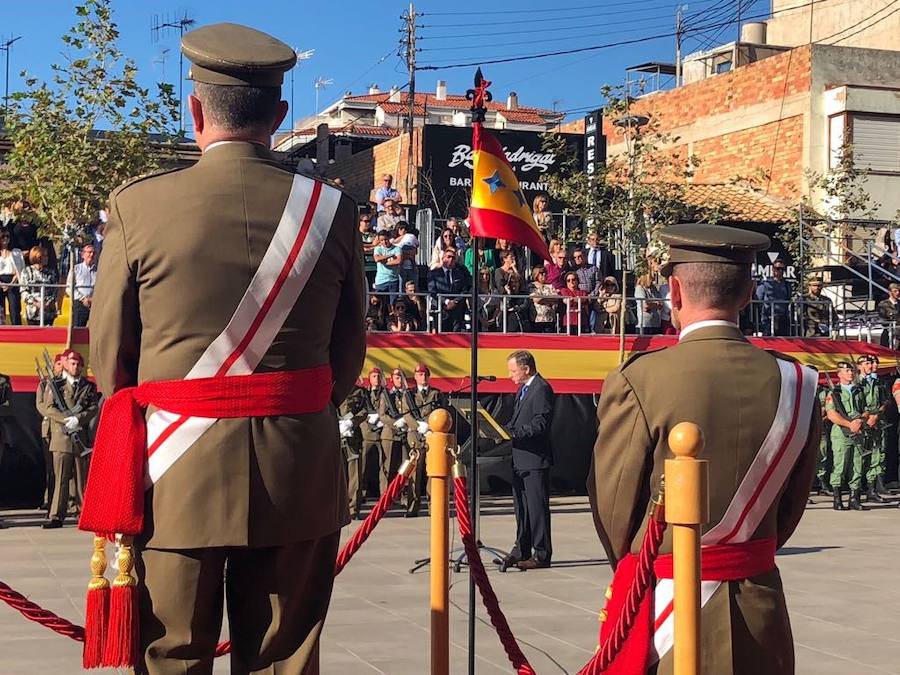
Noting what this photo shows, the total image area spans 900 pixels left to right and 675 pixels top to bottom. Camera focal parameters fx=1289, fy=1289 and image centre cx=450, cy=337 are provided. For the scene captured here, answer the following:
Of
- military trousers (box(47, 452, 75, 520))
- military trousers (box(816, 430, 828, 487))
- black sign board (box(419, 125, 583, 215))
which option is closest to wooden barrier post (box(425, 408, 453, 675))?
military trousers (box(47, 452, 75, 520))

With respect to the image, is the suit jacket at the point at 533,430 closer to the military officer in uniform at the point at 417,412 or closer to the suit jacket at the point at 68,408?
the military officer in uniform at the point at 417,412

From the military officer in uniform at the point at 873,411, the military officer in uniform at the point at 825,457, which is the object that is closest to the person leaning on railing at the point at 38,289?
the military officer in uniform at the point at 825,457

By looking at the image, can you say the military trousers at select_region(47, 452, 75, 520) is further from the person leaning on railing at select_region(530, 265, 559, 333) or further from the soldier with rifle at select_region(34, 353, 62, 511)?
the person leaning on railing at select_region(530, 265, 559, 333)

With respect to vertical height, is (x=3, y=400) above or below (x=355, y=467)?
above

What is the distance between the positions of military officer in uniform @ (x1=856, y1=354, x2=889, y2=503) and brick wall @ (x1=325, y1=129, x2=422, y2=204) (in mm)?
13890

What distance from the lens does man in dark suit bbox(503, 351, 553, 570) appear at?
11789 millimetres

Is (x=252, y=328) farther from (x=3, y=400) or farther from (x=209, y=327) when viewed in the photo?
(x=3, y=400)

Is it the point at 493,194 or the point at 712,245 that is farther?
the point at 493,194

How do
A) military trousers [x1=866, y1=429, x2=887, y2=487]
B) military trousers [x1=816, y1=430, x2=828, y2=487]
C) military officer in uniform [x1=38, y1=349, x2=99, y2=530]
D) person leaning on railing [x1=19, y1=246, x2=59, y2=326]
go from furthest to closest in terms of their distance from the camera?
military trousers [x1=816, y1=430, x2=828, y2=487]
military trousers [x1=866, y1=429, x2=887, y2=487]
person leaning on railing [x1=19, y1=246, x2=59, y2=326]
military officer in uniform [x1=38, y1=349, x2=99, y2=530]

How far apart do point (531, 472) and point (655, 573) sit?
27.6 ft

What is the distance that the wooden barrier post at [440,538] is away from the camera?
4895 mm

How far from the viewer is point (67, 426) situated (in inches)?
558

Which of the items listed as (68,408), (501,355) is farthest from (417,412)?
(68,408)

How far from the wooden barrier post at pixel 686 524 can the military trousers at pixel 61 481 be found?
39.0 feet
